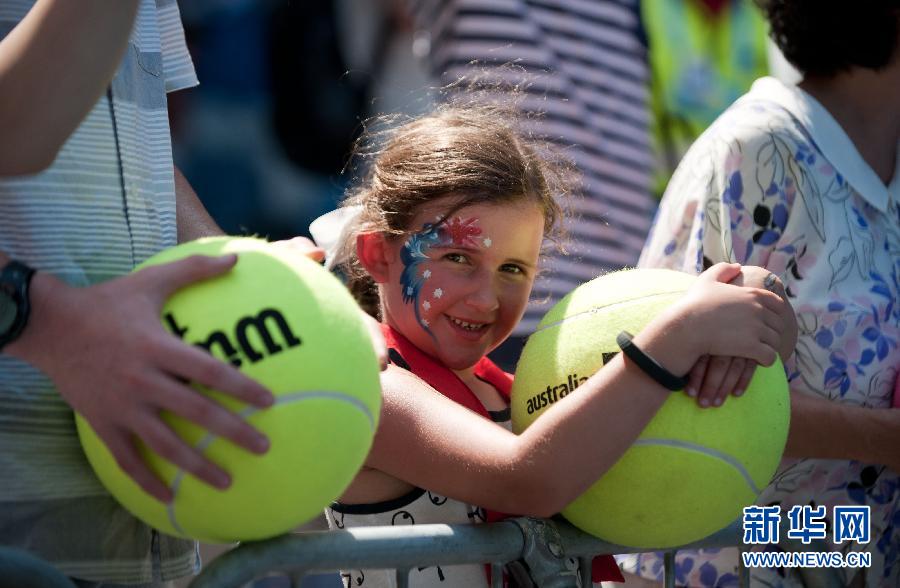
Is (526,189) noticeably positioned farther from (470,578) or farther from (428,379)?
(470,578)

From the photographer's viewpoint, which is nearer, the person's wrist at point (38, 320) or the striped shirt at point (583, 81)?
the person's wrist at point (38, 320)

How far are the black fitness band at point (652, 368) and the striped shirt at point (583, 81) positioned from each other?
280 centimetres

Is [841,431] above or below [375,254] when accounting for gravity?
below

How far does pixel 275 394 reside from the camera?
156cm

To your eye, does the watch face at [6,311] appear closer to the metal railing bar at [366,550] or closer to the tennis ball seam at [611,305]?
the metal railing bar at [366,550]

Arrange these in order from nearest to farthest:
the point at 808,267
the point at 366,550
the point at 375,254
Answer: the point at 366,550 < the point at 375,254 < the point at 808,267

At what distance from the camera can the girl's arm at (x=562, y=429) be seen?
1.93 metres

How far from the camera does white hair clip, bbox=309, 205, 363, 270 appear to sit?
8.91 feet

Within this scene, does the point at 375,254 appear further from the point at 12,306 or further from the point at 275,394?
the point at 12,306

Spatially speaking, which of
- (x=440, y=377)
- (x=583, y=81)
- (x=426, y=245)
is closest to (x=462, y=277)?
(x=426, y=245)

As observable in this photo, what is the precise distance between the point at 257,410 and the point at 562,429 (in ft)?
2.08

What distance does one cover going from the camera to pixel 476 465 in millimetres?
2066

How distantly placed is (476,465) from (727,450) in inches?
18.2

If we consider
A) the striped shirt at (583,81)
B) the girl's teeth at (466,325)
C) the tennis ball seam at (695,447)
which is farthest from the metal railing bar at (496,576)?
the striped shirt at (583,81)
